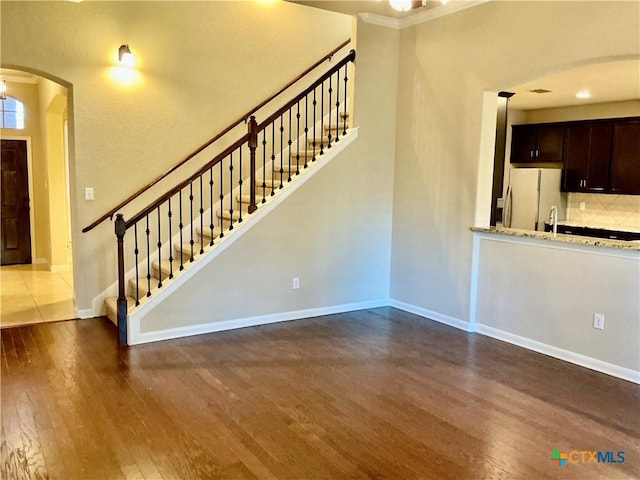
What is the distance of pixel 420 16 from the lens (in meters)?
5.14

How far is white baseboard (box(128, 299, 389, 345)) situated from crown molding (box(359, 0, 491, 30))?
2899 mm

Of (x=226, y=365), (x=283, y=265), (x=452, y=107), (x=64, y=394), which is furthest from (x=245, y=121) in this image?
(x=64, y=394)

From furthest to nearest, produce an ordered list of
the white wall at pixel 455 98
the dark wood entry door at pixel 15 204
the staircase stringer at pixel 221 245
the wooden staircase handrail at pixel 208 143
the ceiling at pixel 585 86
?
the dark wood entry door at pixel 15 204
the wooden staircase handrail at pixel 208 143
the ceiling at pixel 585 86
the staircase stringer at pixel 221 245
the white wall at pixel 455 98

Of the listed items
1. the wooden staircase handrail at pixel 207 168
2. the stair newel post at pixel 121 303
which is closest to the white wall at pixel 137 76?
the wooden staircase handrail at pixel 207 168

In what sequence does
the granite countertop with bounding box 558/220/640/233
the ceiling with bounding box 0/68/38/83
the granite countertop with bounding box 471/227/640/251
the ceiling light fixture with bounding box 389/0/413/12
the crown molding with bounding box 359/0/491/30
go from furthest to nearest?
1. the ceiling with bounding box 0/68/38/83
2. the granite countertop with bounding box 558/220/640/233
3. the crown molding with bounding box 359/0/491/30
4. the granite countertop with bounding box 471/227/640/251
5. the ceiling light fixture with bounding box 389/0/413/12

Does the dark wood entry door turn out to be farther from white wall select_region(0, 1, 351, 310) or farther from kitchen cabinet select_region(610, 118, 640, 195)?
kitchen cabinet select_region(610, 118, 640, 195)

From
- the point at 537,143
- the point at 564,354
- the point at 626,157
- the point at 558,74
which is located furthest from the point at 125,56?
the point at 626,157

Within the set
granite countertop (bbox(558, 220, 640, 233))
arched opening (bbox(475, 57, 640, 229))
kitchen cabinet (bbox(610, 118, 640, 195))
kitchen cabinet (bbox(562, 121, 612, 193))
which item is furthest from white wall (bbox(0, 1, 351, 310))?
granite countertop (bbox(558, 220, 640, 233))

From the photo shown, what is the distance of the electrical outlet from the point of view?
3914mm

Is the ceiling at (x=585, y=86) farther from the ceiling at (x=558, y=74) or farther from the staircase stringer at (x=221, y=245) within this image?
the staircase stringer at (x=221, y=245)

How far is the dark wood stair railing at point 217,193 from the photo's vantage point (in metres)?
4.48

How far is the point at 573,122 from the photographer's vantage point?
23.6 feet

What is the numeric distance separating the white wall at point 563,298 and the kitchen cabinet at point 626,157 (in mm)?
3100

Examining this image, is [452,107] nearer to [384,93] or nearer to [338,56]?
[384,93]
